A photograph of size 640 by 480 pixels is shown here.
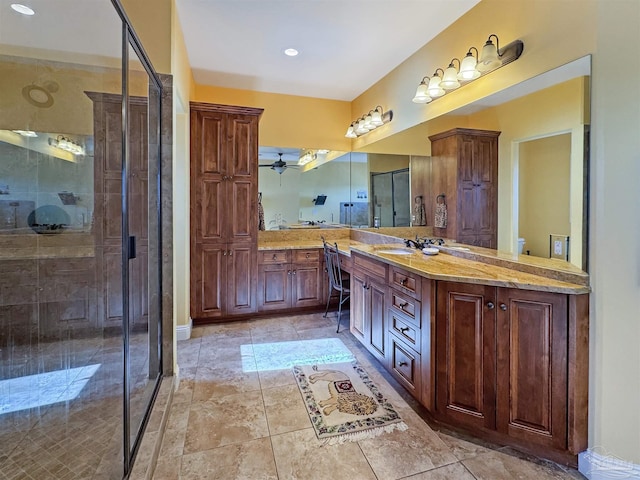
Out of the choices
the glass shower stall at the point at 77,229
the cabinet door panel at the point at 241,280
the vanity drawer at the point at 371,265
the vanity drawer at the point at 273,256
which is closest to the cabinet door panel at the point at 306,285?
the vanity drawer at the point at 273,256

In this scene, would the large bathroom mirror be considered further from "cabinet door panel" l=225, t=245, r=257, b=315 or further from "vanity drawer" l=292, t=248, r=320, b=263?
"cabinet door panel" l=225, t=245, r=257, b=315

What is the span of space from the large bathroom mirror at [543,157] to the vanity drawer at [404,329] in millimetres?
844

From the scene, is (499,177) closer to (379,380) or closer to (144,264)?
(379,380)

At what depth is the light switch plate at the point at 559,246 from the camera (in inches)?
68.6

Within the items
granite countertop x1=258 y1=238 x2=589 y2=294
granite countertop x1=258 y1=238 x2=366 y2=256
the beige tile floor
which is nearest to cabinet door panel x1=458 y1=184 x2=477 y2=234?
granite countertop x1=258 y1=238 x2=589 y2=294

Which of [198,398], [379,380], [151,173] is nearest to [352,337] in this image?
[379,380]

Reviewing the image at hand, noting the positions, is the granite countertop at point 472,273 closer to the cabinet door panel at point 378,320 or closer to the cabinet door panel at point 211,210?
the cabinet door panel at point 378,320

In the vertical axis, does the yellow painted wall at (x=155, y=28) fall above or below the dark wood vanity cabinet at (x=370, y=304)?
above

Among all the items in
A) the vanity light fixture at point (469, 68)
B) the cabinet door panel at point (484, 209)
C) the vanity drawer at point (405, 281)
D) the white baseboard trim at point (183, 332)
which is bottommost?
the white baseboard trim at point (183, 332)

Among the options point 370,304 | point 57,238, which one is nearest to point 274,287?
point 370,304

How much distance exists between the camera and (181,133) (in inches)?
125

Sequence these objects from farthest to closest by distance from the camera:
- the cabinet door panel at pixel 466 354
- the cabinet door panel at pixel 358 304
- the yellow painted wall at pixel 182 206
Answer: the yellow painted wall at pixel 182 206, the cabinet door panel at pixel 358 304, the cabinet door panel at pixel 466 354

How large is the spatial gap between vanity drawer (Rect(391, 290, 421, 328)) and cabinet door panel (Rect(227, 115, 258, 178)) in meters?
2.16

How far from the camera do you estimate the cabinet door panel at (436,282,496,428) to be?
5.67 ft
